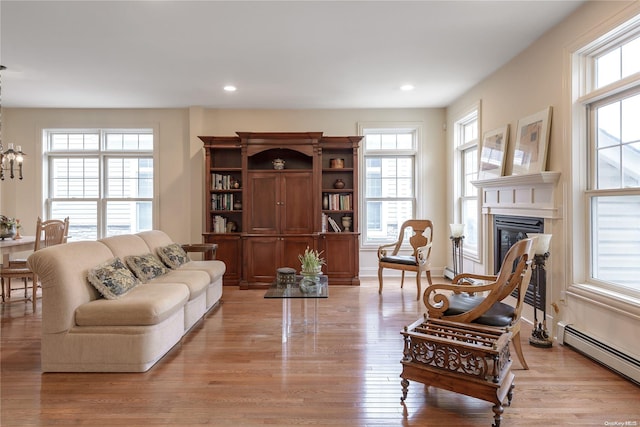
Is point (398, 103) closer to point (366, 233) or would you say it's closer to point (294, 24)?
point (366, 233)

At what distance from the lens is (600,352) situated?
105 inches

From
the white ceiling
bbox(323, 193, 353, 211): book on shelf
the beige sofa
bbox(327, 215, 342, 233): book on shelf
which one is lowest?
the beige sofa

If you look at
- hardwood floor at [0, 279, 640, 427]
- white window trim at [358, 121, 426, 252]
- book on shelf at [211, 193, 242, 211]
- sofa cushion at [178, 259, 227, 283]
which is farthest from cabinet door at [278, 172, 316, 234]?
hardwood floor at [0, 279, 640, 427]

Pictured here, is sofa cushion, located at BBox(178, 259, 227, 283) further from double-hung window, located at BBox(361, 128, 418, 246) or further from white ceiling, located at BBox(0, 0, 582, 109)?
double-hung window, located at BBox(361, 128, 418, 246)

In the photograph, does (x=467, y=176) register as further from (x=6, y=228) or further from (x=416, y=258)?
(x=6, y=228)

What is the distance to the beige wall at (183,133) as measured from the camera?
5832 millimetres

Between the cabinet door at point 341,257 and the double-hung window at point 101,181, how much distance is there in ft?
10.1

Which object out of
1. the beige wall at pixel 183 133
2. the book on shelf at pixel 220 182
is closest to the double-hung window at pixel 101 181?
the beige wall at pixel 183 133

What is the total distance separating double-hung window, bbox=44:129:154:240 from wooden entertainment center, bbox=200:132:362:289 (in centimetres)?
135

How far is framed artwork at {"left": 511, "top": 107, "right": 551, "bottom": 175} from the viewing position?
332 cm

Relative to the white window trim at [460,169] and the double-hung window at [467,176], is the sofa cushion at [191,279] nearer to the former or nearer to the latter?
the white window trim at [460,169]

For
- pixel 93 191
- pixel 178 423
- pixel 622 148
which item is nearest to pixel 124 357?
pixel 178 423

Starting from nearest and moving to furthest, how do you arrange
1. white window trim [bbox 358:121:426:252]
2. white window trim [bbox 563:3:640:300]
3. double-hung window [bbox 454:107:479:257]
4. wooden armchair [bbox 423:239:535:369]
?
1. wooden armchair [bbox 423:239:535:369]
2. white window trim [bbox 563:3:640:300]
3. double-hung window [bbox 454:107:479:257]
4. white window trim [bbox 358:121:426:252]

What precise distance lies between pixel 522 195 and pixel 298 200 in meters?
2.99
